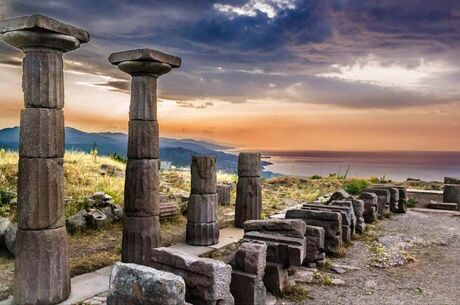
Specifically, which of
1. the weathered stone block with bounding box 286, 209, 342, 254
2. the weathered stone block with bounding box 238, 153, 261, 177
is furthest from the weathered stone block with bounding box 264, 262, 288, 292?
the weathered stone block with bounding box 238, 153, 261, 177

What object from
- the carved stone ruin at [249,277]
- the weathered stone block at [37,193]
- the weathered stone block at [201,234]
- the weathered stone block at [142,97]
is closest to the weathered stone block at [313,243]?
the weathered stone block at [201,234]

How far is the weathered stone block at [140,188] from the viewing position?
8.30m

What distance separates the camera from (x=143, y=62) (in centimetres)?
790

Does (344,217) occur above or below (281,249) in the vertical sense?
above

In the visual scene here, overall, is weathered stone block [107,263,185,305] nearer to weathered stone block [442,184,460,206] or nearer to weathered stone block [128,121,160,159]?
weathered stone block [128,121,160,159]

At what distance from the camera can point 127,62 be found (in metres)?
7.96

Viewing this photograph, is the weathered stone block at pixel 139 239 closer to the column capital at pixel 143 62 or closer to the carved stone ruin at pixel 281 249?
the carved stone ruin at pixel 281 249

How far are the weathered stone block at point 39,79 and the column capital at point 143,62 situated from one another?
174cm

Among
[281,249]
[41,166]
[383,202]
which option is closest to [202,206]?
[281,249]

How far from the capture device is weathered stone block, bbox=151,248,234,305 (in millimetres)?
5629

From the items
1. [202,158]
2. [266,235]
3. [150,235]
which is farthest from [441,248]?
[150,235]

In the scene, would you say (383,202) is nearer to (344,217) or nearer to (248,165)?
(344,217)

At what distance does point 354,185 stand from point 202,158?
1058 centimetres

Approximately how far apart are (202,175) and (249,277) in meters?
4.33
